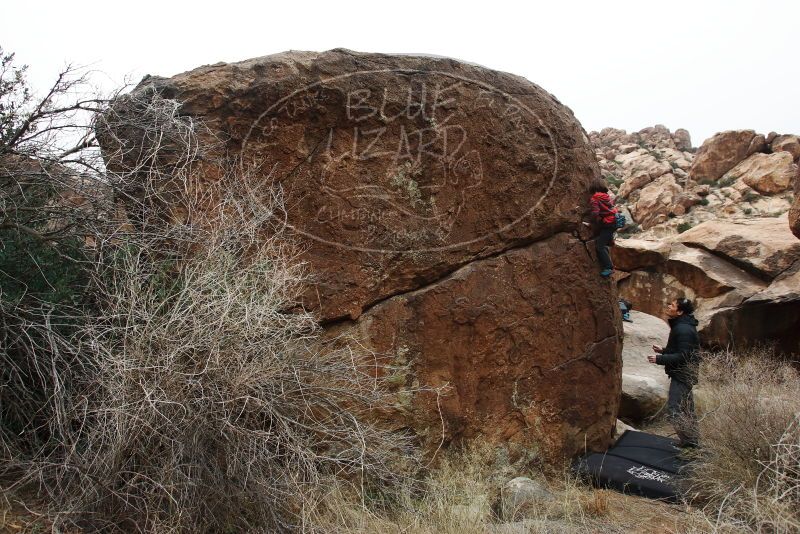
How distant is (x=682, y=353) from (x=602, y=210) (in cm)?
153

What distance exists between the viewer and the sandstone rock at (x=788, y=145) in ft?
71.1

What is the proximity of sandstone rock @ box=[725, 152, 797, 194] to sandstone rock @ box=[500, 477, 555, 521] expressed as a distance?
788 inches

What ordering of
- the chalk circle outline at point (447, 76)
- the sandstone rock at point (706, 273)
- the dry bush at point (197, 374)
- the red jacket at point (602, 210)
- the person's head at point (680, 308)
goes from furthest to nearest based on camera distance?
the sandstone rock at point (706, 273)
the person's head at point (680, 308)
the red jacket at point (602, 210)
the chalk circle outline at point (447, 76)
the dry bush at point (197, 374)

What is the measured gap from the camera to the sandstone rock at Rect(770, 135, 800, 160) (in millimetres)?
21656

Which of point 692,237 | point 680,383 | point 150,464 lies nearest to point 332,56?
point 150,464

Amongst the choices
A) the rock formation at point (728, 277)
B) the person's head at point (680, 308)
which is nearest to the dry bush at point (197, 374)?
the person's head at point (680, 308)

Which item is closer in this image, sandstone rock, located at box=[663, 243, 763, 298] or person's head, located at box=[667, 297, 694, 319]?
person's head, located at box=[667, 297, 694, 319]

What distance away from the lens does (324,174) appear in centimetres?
477

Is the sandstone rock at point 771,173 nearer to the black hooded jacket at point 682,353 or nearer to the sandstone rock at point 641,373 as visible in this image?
the sandstone rock at point 641,373

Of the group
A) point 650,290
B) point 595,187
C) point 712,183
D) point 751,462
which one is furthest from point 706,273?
point 712,183

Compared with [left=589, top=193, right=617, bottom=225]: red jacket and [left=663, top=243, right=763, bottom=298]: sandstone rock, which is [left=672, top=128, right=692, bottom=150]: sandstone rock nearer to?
[left=663, top=243, right=763, bottom=298]: sandstone rock

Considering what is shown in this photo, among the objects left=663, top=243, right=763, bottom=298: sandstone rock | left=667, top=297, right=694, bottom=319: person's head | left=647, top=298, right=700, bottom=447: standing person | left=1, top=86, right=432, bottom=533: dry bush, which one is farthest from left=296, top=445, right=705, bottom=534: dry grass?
left=663, top=243, right=763, bottom=298: sandstone rock

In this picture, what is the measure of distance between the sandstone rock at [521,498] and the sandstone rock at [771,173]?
2001 cm

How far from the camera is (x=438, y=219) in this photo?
498 cm
